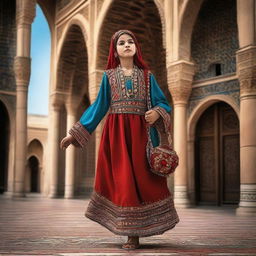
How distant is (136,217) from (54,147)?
526 inches

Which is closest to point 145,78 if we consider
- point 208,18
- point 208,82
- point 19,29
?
point 208,82

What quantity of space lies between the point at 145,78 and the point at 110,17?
31.4ft

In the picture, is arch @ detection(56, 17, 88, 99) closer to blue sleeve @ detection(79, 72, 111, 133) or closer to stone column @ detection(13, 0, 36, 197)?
stone column @ detection(13, 0, 36, 197)

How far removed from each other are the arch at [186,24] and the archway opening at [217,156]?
2035 millimetres

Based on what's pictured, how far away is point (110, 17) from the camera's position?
41.7 feet

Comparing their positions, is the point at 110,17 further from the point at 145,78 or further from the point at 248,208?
the point at 145,78

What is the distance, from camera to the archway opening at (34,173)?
2742 centimetres

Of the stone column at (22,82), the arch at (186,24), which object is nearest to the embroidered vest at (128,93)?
the arch at (186,24)

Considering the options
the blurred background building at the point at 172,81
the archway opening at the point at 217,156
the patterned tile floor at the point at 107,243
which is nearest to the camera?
the patterned tile floor at the point at 107,243

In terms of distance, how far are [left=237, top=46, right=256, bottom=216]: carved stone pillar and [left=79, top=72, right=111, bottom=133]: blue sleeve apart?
189 inches

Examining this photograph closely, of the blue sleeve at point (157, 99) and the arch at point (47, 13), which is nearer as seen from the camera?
the blue sleeve at point (157, 99)

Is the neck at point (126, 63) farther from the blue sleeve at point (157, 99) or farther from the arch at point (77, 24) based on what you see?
the arch at point (77, 24)

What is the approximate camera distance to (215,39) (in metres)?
11.2

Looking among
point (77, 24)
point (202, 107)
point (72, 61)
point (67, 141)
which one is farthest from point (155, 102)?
point (72, 61)
